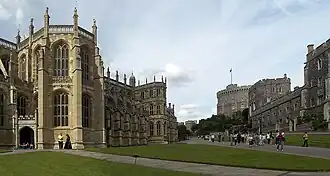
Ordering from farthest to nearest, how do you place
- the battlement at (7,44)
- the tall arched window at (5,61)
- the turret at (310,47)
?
the turret at (310,47) → the battlement at (7,44) → the tall arched window at (5,61)

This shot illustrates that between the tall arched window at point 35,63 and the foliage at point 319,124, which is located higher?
the tall arched window at point 35,63

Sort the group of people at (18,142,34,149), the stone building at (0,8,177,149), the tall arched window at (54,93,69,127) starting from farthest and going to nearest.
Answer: the tall arched window at (54,93,69,127) < the group of people at (18,142,34,149) < the stone building at (0,8,177,149)

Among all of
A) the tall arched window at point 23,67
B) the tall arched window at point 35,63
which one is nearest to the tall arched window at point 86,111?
the tall arched window at point 35,63

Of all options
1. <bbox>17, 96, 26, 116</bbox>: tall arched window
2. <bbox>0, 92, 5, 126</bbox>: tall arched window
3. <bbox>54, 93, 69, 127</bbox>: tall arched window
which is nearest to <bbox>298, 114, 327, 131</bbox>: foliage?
<bbox>54, 93, 69, 127</bbox>: tall arched window

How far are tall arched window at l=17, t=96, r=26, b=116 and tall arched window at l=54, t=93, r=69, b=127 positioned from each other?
549 centimetres

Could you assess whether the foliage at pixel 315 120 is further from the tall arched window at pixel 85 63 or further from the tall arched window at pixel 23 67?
the tall arched window at pixel 23 67

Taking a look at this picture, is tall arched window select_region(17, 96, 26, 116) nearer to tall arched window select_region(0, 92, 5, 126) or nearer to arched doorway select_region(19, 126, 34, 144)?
arched doorway select_region(19, 126, 34, 144)

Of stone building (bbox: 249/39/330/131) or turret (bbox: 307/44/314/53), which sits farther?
turret (bbox: 307/44/314/53)

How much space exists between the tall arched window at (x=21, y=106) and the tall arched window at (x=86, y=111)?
883 centimetres

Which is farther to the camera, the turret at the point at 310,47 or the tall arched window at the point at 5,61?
the turret at the point at 310,47

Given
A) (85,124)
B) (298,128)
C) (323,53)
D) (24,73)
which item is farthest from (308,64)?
(24,73)

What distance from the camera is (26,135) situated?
60438 mm

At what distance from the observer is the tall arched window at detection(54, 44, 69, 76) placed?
60969 mm

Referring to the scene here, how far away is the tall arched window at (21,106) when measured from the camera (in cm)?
6066
